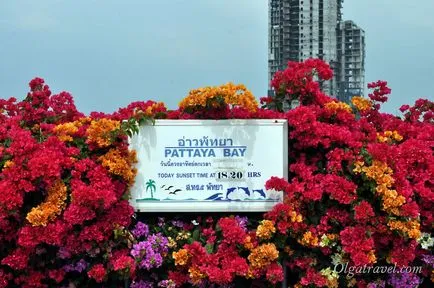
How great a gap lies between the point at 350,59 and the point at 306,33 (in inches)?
108

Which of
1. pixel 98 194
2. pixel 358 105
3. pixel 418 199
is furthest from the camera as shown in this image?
pixel 358 105

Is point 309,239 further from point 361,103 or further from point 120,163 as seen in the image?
point 361,103

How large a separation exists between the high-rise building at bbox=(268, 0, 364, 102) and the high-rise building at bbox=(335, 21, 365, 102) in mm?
53

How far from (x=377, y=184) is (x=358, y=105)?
4.55 feet

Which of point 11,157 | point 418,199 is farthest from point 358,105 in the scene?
point 11,157

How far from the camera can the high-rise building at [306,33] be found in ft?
109

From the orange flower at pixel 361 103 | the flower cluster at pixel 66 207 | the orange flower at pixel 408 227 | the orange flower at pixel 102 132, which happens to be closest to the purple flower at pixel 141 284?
the flower cluster at pixel 66 207

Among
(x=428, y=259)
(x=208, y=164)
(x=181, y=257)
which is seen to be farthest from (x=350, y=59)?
(x=181, y=257)

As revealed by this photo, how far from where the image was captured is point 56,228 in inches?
207

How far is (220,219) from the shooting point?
18.3 feet

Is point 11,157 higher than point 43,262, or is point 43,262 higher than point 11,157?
point 11,157

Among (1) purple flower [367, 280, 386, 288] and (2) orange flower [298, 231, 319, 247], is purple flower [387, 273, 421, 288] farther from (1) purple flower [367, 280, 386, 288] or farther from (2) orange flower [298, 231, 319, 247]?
(2) orange flower [298, 231, 319, 247]

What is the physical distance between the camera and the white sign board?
566 cm

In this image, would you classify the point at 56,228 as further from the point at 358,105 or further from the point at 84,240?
the point at 358,105
